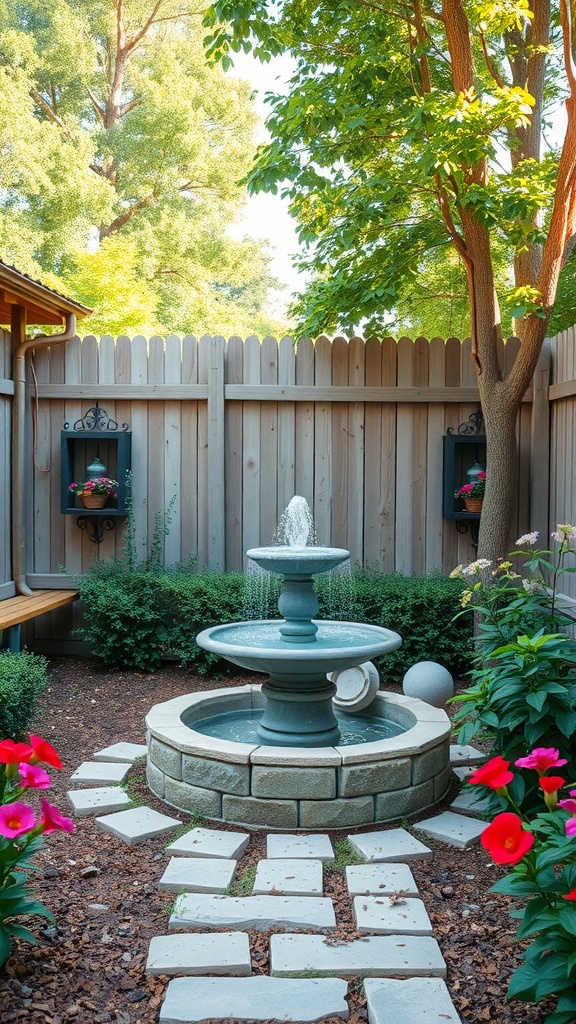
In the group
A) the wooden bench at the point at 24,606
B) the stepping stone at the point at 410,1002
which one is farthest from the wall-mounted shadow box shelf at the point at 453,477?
the stepping stone at the point at 410,1002

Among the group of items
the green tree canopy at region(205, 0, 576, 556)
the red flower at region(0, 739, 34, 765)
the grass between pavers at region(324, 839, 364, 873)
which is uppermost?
the green tree canopy at region(205, 0, 576, 556)

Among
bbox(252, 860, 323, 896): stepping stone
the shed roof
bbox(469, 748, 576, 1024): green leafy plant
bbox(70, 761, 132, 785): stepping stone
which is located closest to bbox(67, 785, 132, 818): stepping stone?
bbox(70, 761, 132, 785): stepping stone

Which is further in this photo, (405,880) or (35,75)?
(35,75)

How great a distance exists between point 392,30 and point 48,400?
3.73m

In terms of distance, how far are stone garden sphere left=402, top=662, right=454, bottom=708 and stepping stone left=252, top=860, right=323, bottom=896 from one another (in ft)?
6.71

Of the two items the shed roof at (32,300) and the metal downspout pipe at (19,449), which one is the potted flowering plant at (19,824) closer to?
the shed roof at (32,300)

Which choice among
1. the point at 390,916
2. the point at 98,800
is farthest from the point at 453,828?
the point at 98,800

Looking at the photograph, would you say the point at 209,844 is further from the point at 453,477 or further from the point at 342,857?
the point at 453,477

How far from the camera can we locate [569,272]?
830cm

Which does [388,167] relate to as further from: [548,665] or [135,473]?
[548,665]

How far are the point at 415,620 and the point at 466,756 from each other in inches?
59.5

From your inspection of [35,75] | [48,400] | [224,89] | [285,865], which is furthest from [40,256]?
[285,865]

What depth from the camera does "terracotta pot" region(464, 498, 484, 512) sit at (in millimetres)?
6121

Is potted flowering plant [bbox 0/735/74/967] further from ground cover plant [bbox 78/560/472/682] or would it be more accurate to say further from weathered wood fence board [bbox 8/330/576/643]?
weathered wood fence board [bbox 8/330/576/643]
